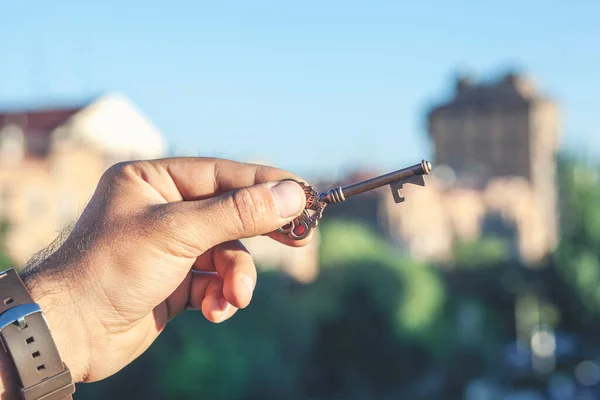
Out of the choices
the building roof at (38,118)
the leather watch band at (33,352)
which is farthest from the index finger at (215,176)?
the building roof at (38,118)

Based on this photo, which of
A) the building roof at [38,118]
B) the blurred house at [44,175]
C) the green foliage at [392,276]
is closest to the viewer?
the blurred house at [44,175]

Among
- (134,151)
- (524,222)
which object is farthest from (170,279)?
(524,222)

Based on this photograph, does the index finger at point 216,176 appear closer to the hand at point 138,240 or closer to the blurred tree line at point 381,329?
the hand at point 138,240

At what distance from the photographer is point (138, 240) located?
4.58ft

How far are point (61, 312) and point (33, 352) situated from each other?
0.14 m

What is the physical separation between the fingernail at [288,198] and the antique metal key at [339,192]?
3 centimetres

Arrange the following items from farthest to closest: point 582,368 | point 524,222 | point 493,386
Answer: point 524,222 → point 582,368 → point 493,386

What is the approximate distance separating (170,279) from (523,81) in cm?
3760

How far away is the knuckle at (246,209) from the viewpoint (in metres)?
1.41

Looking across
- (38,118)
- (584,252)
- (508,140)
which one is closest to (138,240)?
(38,118)

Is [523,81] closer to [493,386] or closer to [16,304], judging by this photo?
[493,386]

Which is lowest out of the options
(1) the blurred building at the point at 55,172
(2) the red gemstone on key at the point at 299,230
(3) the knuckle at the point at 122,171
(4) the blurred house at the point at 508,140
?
(4) the blurred house at the point at 508,140

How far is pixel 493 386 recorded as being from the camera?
20.2m

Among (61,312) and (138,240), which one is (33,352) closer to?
(61,312)
